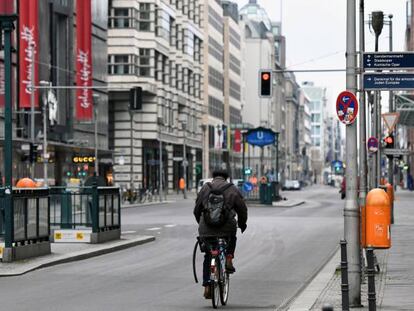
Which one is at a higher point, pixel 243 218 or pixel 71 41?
pixel 71 41

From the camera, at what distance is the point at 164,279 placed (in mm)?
17703

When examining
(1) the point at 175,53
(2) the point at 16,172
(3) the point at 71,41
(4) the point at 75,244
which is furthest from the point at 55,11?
(4) the point at 75,244

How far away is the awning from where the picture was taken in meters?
66.8

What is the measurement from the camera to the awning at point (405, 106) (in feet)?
219

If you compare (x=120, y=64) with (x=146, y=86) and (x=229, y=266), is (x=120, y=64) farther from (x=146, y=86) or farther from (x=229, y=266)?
(x=229, y=266)

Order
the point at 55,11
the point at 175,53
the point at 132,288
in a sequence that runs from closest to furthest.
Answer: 1. the point at 132,288
2. the point at 55,11
3. the point at 175,53

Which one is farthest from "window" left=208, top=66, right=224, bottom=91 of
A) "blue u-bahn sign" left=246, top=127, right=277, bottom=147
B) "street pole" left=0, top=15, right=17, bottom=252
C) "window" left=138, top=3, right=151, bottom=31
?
"street pole" left=0, top=15, right=17, bottom=252

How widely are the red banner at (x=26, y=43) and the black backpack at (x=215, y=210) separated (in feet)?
146

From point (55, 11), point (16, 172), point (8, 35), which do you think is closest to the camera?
point (8, 35)

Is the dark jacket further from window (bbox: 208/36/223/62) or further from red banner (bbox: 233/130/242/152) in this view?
red banner (bbox: 233/130/242/152)

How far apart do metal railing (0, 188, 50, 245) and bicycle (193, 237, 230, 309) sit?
683 centimetres

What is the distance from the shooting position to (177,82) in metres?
104

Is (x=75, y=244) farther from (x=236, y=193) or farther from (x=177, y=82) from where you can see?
(x=177, y=82)

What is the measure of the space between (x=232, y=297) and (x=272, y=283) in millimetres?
2320
